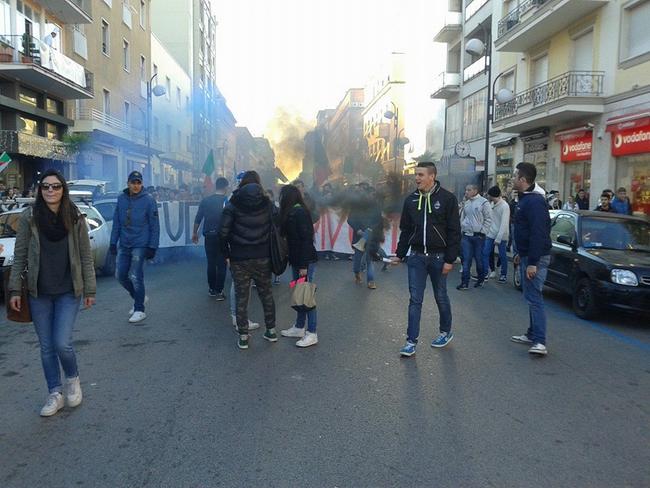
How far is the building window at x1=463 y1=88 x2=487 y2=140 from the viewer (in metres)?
27.3

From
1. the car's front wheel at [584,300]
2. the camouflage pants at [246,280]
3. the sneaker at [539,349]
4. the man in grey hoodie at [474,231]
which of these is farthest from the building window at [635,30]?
the camouflage pants at [246,280]

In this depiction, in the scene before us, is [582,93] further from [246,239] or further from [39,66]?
[39,66]

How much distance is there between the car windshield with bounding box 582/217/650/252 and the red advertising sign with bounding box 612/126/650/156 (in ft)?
28.5

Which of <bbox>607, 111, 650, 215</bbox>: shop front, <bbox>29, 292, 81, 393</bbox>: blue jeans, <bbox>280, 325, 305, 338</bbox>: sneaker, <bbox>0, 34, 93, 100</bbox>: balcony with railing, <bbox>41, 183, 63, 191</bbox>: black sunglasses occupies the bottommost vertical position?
<bbox>280, 325, 305, 338</bbox>: sneaker

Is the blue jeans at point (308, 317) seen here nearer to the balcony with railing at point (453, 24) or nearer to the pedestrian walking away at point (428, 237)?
the pedestrian walking away at point (428, 237)

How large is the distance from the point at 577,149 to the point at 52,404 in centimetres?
1889

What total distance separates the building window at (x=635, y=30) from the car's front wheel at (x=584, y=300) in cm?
1116

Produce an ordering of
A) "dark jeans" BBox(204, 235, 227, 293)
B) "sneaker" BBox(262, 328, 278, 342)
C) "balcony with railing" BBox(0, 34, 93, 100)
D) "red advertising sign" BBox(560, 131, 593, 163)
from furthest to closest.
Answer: "balcony with railing" BBox(0, 34, 93, 100) → "red advertising sign" BBox(560, 131, 593, 163) → "dark jeans" BBox(204, 235, 227, 293) → "sneaker" BBox(262, 328, 278, 342)

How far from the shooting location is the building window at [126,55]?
104 feet

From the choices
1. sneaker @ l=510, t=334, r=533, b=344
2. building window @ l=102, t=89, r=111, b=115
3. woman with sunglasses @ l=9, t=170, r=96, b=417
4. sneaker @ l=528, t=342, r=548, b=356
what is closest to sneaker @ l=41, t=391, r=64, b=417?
woman with sunglasses @ l=9, t=170, r=96, b=417

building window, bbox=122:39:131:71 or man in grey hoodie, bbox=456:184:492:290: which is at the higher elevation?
building window, bbox=122:39:131:71

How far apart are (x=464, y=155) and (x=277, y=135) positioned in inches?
854

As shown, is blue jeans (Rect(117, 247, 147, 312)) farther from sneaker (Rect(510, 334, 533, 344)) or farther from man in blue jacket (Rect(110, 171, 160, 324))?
sneaker (Rect(510, 334, 533, 344))

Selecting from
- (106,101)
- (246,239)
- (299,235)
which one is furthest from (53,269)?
(106,101)
